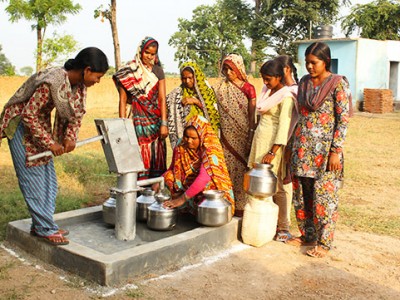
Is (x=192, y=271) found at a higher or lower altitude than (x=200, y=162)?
lower

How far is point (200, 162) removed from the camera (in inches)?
170

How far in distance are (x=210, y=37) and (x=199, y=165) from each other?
3612cm

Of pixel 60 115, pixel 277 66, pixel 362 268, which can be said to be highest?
pixel 277 66

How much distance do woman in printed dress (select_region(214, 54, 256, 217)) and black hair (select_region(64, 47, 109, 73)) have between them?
1610 mm

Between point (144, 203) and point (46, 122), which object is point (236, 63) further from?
point (46, 122)

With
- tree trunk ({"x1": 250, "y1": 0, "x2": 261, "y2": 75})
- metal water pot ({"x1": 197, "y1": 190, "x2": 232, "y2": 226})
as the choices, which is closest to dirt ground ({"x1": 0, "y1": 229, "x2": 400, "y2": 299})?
metal water pot ({"x1": 197, "y1": 190, "x2": 232, "y2": 226})

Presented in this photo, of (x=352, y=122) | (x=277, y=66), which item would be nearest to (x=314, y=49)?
(x=277, y=66)

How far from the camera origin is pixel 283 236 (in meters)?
4.36

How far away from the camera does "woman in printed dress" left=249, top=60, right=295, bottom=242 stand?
13.7 ft

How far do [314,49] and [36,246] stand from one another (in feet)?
8.64

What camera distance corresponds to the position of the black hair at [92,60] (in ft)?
10.7

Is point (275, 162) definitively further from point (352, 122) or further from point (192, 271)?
point (352, 122)

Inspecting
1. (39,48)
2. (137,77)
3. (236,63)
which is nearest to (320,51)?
(236,63)

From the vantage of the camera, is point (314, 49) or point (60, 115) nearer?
point (60, 115)
